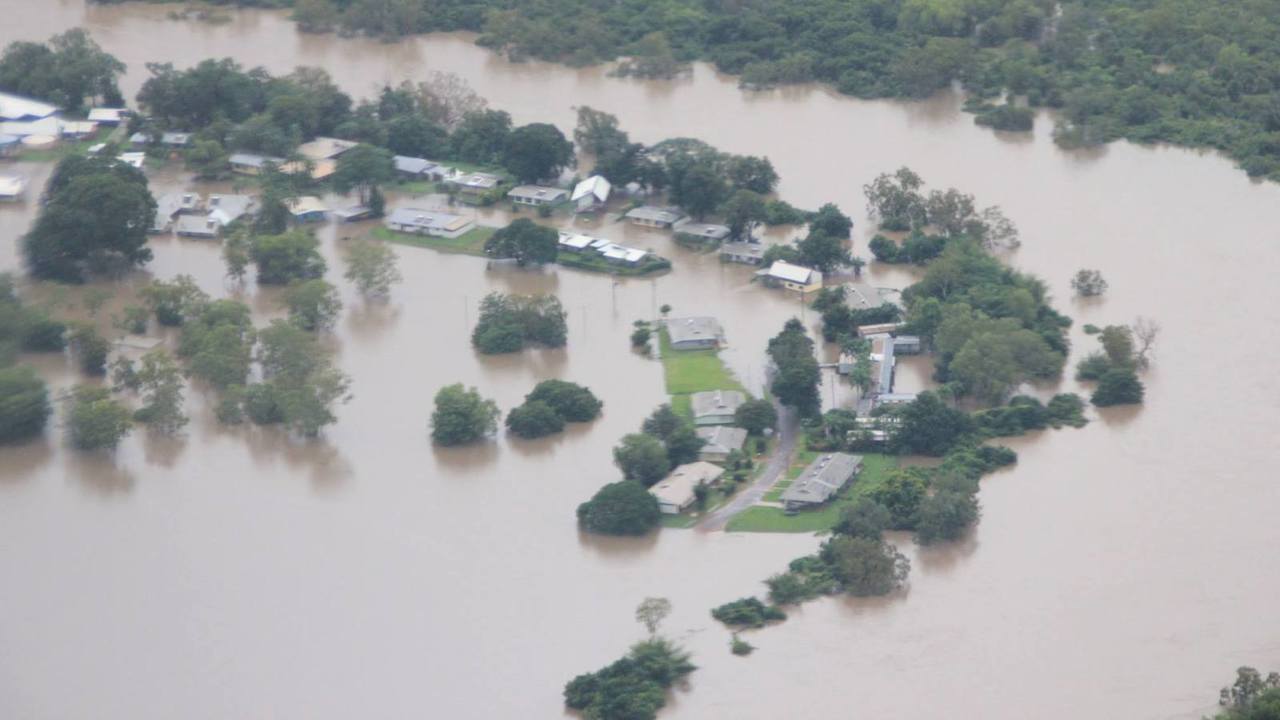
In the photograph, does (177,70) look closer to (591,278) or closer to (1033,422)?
(591,278)

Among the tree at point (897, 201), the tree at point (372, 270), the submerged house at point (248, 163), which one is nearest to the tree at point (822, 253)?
the tree at point (897, 201)

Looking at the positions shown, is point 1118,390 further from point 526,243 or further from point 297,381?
point 297,381

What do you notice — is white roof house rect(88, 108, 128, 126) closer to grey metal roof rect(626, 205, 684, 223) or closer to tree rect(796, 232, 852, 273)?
grey metal roof rect(626, 205, 684, 223)

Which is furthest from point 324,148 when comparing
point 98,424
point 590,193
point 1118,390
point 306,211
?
point 1118,390

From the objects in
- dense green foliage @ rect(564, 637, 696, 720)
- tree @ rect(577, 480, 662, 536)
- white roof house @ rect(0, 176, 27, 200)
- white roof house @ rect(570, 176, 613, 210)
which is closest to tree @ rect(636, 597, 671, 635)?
dense green foliage @ rect(564, 637, 696, 720)

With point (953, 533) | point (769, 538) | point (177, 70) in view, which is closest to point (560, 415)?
point (769, 538)

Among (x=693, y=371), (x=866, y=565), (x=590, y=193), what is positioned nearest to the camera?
(x=866, y=565)
